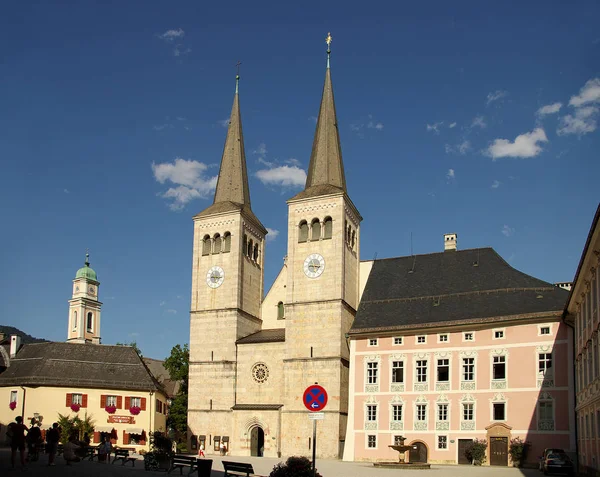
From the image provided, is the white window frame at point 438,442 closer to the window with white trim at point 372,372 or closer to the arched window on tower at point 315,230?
the window with white trim at point 372,372

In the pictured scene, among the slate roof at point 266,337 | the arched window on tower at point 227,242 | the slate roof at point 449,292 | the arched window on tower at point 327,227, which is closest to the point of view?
the slate roof at point 449,292

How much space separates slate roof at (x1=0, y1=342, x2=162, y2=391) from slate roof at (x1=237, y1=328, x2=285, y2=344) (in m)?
10.8

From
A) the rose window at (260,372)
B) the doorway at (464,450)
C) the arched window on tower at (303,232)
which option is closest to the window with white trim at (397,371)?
the doorway at (464,450)

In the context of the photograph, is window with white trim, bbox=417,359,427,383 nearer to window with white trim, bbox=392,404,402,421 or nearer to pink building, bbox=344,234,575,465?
pink building, bbox=344,234,575,465

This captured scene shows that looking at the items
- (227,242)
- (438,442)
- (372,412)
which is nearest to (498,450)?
(438,442)

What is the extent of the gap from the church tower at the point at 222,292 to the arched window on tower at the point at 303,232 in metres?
5.45

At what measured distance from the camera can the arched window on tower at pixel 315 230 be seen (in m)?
58.9

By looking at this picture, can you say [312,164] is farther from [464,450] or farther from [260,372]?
[464,450]

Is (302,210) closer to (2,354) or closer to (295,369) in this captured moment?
(295,369)

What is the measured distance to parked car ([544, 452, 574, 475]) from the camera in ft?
118

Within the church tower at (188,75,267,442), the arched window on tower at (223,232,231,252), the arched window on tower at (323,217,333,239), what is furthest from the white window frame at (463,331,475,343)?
the arched window on tower at (223,232,231,252)

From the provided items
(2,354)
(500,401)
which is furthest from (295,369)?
(2,354)

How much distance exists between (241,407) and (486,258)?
20919 millimetres

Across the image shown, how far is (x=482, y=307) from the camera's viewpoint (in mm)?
49531
